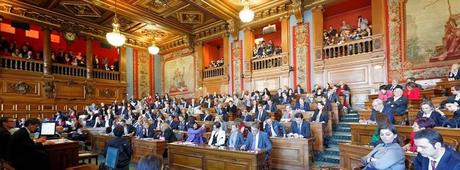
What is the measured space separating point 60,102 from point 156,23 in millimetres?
5739

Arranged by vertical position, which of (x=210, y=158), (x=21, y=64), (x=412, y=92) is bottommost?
(x=210, y=158)

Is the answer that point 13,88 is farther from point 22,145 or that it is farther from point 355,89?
point 355,89

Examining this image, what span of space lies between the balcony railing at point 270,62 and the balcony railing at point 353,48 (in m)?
1.71

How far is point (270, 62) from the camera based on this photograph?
40.6 ft

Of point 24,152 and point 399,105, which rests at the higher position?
point 399,105

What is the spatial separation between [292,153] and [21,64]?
12.2 metres

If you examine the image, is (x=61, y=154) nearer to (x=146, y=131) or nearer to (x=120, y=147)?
(x=120, y=147)

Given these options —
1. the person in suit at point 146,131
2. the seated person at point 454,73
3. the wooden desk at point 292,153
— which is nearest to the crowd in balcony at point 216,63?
the person in suit at point 146,131

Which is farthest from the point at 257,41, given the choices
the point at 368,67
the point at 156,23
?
the point at 368,67

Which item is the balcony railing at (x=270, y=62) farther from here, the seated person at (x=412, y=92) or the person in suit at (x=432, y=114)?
the person in suit at (x=432, y=114)

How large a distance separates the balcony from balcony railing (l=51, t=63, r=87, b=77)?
863 cm

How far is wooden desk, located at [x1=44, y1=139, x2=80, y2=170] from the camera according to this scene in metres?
5.04

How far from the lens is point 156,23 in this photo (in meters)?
13.4

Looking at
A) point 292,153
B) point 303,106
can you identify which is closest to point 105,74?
point 303,106
